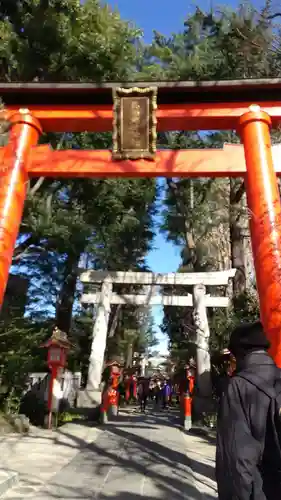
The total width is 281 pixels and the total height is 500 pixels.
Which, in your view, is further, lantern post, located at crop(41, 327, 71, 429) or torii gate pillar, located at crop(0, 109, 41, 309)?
lantern post, located at crop(41, 327, 71, 429)

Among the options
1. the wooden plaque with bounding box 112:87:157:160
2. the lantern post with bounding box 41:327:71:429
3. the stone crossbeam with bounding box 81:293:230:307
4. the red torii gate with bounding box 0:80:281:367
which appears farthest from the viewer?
the stone crossbeam with bounding box 81:293:230:307

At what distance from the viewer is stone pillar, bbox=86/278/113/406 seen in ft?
42.5

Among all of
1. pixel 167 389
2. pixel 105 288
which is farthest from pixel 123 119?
pixel 167 389

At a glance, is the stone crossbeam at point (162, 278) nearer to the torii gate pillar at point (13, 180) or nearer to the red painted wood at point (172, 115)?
the red painted wood at point (172, 115)

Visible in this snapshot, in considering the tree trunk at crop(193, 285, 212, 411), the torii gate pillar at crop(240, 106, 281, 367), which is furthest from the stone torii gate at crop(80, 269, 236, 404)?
the torii gate pillar at crop(240, 106, 281, 367)

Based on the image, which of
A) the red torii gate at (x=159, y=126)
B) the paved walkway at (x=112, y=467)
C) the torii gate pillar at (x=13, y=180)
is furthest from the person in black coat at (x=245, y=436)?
the torii gate pillar at (x=13, y=180)

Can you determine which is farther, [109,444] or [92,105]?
[109,444]

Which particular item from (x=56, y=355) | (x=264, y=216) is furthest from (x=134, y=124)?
(x=56, y=355)

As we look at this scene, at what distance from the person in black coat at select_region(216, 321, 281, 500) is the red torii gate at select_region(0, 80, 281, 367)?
364 centimetres

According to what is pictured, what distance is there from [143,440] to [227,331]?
13.7 feet

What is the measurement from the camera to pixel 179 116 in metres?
6.28

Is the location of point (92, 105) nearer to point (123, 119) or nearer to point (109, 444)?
point (123, 119)

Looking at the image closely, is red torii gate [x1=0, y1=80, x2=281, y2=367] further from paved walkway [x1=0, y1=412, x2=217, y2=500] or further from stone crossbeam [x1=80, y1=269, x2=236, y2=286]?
stone crossbeam [x1=80, y1=269, x2=236, y2=286]

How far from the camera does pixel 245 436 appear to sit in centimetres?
207
